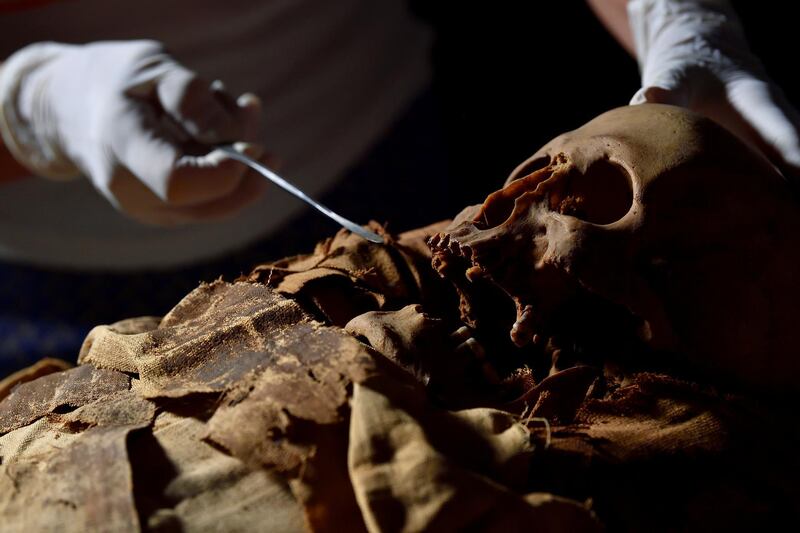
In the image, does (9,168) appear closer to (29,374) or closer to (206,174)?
(206,174)

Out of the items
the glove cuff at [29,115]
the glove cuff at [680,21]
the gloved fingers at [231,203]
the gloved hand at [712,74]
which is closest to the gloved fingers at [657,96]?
the gloved hand at [712,74]

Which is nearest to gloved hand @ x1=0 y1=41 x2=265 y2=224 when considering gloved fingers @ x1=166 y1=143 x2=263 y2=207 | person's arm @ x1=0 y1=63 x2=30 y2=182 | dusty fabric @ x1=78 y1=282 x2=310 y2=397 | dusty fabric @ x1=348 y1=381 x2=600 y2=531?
gloved fingers @ x1=166 y1=143 x2=263 y2=207

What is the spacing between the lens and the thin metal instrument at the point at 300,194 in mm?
1050

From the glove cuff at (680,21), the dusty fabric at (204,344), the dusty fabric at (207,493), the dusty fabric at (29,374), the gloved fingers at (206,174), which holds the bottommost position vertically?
the dusty fabric at (29,374)

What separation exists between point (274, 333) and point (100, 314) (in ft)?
6.12

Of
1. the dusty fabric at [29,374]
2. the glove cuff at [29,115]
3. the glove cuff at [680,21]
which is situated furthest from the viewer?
the glove cuff at [29,115]

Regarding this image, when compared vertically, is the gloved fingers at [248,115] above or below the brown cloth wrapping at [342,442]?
above

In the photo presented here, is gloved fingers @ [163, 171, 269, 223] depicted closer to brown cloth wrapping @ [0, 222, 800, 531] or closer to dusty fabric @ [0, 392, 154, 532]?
brown cloth wrapping @ [0, 222, 800, 531]

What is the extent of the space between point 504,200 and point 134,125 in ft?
3.29

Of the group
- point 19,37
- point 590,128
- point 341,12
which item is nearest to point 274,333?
point 590,128

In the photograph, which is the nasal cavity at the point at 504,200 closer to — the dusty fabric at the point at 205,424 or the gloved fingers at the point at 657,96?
the dusty fabric at the point at 205,424

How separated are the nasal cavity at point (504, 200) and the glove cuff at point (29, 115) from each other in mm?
1321

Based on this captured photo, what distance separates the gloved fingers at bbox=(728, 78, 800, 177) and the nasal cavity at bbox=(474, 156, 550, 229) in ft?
1.29

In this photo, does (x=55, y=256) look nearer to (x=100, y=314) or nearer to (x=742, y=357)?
(x=100, y=314)
